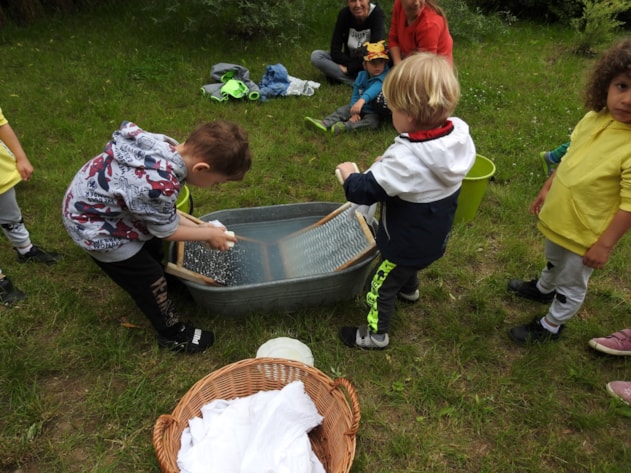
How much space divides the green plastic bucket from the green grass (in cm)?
15

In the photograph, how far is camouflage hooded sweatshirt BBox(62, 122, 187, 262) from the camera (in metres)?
1.88

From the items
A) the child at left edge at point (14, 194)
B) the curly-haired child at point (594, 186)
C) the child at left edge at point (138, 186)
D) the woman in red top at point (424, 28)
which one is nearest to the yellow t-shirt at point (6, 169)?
the child at left edge at point (14, 194)

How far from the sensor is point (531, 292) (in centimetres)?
294

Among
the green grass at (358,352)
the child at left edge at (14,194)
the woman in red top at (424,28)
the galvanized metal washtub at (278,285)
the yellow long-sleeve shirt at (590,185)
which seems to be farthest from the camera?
the woman in red top at (424,28)

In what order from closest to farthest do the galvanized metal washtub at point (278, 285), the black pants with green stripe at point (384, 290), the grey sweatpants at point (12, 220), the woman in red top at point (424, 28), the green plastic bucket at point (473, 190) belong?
the black pants with green stripe at point (384, 290)
the galvanized metal washtub at point (278, 285)
the grey sweatpants at point (12, 220)
the green plastic bucket at point (473, 190)
the woman in red top at point (424, 28)

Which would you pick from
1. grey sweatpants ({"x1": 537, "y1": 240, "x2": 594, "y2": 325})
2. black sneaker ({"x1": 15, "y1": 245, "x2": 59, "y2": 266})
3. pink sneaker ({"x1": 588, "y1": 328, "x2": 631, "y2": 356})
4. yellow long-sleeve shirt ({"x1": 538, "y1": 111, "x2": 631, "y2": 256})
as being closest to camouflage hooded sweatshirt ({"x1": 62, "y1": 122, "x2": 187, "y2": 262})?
black sneaker ({"x1": 15, "y1": 245, "x2": 59, "y2": 266})

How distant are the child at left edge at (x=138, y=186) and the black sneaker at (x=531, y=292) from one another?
199 cm

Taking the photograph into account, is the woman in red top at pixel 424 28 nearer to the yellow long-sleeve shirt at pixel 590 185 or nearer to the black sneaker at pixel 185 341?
the yellow long-sleeve shirt at pixel 590 185

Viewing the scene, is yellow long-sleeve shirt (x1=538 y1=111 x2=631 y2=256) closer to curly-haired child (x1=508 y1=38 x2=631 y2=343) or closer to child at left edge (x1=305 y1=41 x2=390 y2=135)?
curly-haired child (x1=508 y1=38 x2=631 y2=343)

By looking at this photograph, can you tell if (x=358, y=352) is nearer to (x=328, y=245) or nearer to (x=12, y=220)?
(x=328, y=245)

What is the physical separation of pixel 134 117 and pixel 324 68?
2381mm

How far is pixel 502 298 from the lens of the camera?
2990 mm

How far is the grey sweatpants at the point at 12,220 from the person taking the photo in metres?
2.68

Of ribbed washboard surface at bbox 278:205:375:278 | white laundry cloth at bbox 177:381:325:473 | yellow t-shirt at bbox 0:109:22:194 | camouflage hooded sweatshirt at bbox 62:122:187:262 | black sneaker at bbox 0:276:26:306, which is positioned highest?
camouflage hooded sweatshirt at bbox 62:122:187:262
